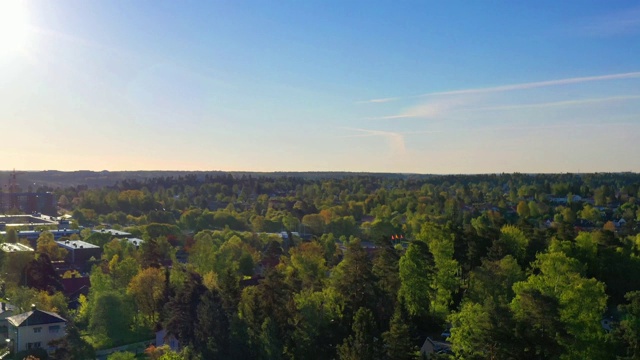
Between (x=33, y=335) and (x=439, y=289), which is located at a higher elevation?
(x=439, y=289)

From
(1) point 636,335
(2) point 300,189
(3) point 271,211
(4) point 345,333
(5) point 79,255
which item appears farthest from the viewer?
(2) point 300,189

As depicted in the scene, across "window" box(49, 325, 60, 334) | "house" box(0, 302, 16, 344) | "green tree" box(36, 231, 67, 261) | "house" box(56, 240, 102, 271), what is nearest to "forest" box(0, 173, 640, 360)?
"house" box(0, 302, 16, 344)

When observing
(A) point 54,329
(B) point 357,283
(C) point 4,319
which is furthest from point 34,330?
(B) point 357,283

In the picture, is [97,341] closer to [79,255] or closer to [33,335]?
[33,335]

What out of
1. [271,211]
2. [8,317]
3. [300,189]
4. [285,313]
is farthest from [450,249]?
[300,189]

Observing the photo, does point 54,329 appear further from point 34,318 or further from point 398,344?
point 398,344

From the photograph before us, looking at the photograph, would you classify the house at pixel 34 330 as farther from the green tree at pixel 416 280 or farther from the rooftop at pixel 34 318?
the green tree at pixel 416 280

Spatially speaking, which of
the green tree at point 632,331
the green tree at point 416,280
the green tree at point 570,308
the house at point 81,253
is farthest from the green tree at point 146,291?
the green tree at point 632,331

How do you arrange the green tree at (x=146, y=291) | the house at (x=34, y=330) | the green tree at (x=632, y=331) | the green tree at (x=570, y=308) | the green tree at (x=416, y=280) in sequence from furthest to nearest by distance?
the green tree at (x=146, y=291), the house at (x=34, y=330), the green tree at (x=416, y=280), the green tree at (x=632, y=331), the green tree at (x=570, y=308)
